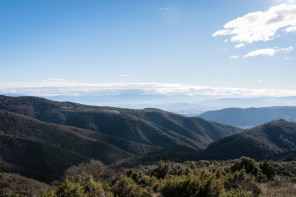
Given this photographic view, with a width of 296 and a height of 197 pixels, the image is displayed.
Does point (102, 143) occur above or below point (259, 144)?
below

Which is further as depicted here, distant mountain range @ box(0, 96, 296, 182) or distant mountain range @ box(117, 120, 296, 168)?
distant mountain range @ box(117, 120, 296, 168)

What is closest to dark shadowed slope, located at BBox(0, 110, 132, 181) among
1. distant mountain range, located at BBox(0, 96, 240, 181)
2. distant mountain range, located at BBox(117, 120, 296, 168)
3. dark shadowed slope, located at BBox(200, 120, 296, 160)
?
distant mountain range, located at BBox(0, 96, 240, 181)

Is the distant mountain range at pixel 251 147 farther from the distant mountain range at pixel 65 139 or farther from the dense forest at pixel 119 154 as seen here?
the distant mountain range at pixel 65 139

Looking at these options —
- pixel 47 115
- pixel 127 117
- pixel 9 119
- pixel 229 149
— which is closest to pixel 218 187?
pixel 229 149

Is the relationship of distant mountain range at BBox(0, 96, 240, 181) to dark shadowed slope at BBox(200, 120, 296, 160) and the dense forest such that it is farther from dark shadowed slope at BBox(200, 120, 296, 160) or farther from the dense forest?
dark shadowed slope at BBox(200, 120, 296, 160)

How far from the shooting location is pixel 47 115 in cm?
19088

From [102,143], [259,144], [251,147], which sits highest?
[259,144]

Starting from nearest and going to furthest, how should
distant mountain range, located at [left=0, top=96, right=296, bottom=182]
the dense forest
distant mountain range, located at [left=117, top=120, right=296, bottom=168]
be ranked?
the dense forest → distant mountain range, located at [left=0, top=96, right=296, bottom=182] → distant mountain range, located at [left=117, top=120, right=296, bottom=168]

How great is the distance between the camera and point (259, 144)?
12069 cm

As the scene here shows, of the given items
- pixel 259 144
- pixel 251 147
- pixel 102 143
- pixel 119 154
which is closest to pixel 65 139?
pixel 102 143

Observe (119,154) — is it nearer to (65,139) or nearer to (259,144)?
(65,139)

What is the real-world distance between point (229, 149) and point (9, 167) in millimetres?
101588

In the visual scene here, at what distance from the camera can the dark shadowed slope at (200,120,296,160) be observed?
11144 cm

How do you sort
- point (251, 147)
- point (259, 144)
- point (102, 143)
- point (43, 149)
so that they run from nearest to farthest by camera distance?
point (43, 149) < point (251, 147) < point (259, 144) < point (102, 143)
